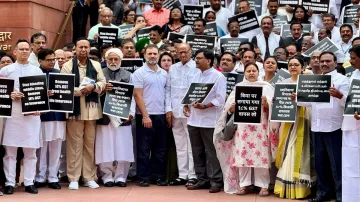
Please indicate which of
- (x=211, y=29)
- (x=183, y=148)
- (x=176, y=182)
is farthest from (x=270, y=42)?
(x=176, y=182)

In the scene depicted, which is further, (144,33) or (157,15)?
(157,15)

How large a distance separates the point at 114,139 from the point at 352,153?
12.6 ft

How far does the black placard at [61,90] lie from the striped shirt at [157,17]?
5.16 m

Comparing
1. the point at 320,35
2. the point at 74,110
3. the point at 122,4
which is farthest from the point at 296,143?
the point at 122,4

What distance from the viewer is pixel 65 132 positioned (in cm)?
1227

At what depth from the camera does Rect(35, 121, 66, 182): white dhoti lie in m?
12.0

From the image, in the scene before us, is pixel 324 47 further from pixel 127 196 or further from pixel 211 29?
pixel 127 196

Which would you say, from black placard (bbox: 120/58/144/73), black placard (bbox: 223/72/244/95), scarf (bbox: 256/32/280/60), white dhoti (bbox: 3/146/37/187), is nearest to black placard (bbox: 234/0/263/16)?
scarf (bbox: 256/32/280/60)

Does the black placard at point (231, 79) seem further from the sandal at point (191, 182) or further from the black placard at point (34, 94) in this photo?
the black placard at point (34, 94)

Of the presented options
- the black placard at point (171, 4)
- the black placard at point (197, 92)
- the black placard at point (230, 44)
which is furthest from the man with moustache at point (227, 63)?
the black placard at point (171, 4)

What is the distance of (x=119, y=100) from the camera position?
1227 centimetres

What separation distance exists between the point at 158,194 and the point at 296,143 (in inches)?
82.0

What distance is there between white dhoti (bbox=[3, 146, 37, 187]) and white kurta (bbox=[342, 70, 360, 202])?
14.3 feet

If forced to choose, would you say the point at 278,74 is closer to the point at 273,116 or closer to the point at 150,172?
the point at 273,116
